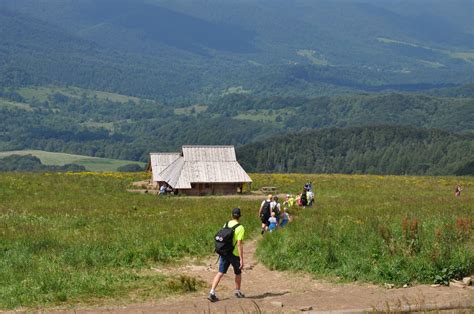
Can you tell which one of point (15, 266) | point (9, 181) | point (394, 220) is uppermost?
point (394, 220)

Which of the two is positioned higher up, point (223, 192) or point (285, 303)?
point (285, 303)

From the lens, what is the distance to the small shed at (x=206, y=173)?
52.4m

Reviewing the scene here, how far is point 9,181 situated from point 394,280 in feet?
131

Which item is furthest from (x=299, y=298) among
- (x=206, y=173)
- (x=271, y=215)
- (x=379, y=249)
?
(x=206, y=173)

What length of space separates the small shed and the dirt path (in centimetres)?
3331

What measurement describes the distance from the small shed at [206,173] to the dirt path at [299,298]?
33308mm

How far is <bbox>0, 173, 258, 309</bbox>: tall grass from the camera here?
54.0 ft

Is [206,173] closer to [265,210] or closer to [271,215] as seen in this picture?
[271,215]

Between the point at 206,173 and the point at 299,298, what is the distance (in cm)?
3684

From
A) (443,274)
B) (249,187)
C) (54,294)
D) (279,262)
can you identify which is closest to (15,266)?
(54,294)

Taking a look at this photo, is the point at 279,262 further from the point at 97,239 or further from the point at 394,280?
the point at 97,239

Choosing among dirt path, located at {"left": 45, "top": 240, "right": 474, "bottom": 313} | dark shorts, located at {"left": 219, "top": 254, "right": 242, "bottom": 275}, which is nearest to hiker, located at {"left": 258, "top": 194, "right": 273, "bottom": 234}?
dirt path, located at {"left": 45, "top": 240, "right": 474, "bottom": 313}

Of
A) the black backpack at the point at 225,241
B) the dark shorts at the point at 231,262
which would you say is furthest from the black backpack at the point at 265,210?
the black backpack at the point at 225,241

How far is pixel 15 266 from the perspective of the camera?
737 inches
